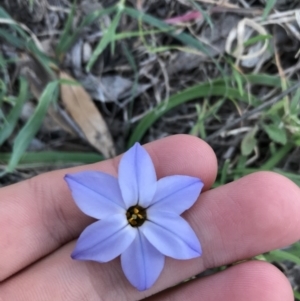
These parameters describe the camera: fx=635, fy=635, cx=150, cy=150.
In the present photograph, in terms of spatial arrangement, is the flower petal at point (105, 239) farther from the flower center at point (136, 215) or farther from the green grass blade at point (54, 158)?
the green grass blade at point (54, 158)

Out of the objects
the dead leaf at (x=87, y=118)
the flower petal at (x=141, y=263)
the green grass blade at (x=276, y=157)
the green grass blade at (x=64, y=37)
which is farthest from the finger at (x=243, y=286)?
the green grass blade at (x=64, y=37)

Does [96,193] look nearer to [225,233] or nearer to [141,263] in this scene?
[141,263]

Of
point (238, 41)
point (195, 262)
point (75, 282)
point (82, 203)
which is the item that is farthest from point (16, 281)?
point (238, 41)

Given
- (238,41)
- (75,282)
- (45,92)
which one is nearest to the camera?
(75,282)

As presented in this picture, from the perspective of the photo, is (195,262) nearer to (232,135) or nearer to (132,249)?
(132,249)

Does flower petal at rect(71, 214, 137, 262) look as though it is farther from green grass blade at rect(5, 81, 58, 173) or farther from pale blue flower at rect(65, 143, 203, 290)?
green grass blade at rect(5, 81, 58, 173)

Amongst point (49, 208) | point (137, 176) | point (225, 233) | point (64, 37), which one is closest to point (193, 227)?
point (225, 233)
